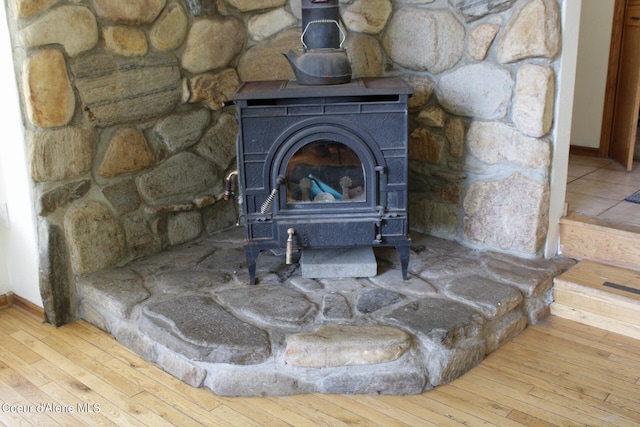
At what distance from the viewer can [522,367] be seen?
2162mm

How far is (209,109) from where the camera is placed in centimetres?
283

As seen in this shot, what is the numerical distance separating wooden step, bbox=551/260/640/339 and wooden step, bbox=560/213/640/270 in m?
0.04

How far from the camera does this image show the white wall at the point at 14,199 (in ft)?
7.48

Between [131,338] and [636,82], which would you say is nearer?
[131,338]

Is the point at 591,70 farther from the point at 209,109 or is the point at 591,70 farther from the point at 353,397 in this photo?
the point at 353,397

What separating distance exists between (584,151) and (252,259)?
2166mm

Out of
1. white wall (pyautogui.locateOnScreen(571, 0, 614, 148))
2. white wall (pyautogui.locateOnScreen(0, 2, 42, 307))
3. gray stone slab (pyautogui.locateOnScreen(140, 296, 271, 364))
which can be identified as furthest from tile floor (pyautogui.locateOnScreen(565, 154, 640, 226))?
white wall (pyautogui.locateOnScreen(0, 2, 42, 307))

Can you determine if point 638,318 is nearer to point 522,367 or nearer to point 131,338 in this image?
point 522,367

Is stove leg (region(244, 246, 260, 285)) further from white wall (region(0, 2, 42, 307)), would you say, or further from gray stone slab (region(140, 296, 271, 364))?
white wall (region(0, 2, 42, 307))

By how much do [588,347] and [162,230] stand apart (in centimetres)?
172

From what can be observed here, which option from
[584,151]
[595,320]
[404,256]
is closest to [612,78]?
[584,151]

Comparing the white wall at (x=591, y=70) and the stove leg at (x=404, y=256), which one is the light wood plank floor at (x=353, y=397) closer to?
the stove leg at (x=404, y=256)

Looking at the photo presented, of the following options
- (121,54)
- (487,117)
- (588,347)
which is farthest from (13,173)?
(588,347)

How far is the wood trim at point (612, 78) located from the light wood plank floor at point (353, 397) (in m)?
1.52
